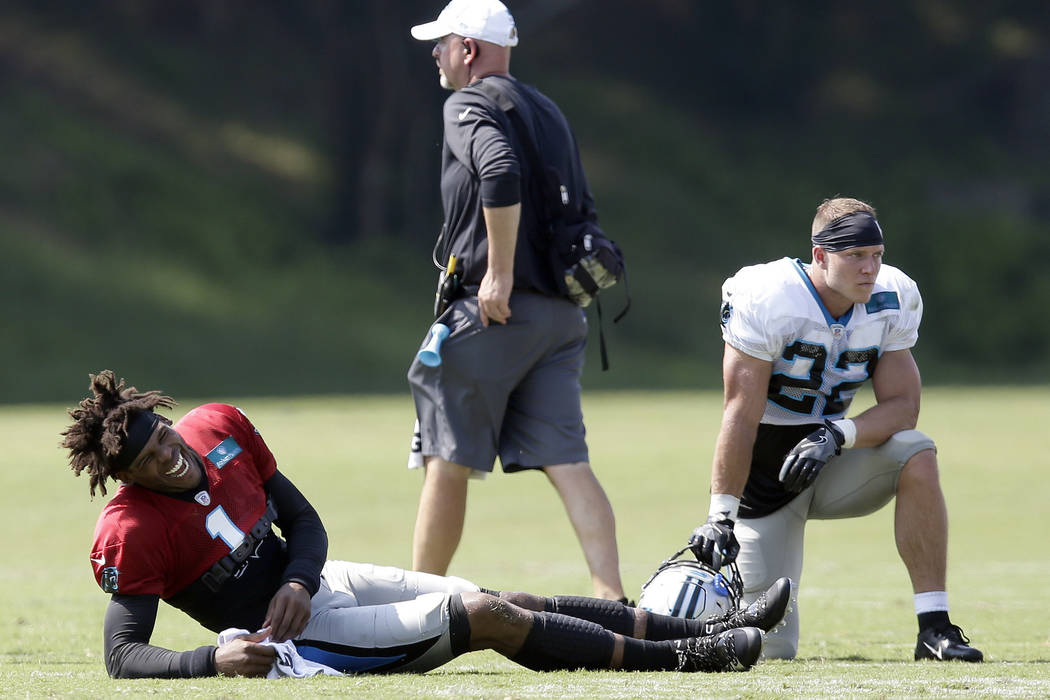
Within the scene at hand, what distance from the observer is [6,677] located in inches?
222

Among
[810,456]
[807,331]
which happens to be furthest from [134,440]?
[807,331]

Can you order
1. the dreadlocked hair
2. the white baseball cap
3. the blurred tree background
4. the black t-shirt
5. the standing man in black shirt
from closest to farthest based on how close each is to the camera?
1. the dreadlocked hair
2. the standing man in black shirt
3. the black t-shirt
4. the white baseball cap
5. the blurred tree background

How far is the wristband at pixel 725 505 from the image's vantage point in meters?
6.34

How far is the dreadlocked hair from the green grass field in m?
0.67

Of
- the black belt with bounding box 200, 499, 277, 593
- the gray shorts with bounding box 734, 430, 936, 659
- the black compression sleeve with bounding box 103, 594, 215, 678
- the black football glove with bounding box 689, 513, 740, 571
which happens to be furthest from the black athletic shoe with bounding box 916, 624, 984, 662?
the black compression sleeve with bounding box 103, 594, 215, 678

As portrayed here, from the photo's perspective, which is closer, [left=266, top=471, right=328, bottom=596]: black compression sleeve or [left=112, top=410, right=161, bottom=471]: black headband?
[left=112, top=410, right=161, bottom=471]: black headband

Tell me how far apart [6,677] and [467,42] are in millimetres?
3269

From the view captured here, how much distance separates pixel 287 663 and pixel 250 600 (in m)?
0.37

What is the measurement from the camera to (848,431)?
6.35 meters

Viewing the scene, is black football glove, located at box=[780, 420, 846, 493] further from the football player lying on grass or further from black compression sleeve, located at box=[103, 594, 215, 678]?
black compression sleeve, located at box=[103, 594, 215, 678]

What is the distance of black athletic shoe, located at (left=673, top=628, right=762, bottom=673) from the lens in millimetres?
5613

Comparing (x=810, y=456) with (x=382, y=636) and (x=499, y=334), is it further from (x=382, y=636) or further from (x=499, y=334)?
(x=382, y=636)

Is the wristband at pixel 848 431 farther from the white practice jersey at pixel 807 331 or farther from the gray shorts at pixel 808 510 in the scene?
the white practice jersey at pixel 807 331

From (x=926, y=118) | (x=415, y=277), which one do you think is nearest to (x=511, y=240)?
(x=415, y=277)
